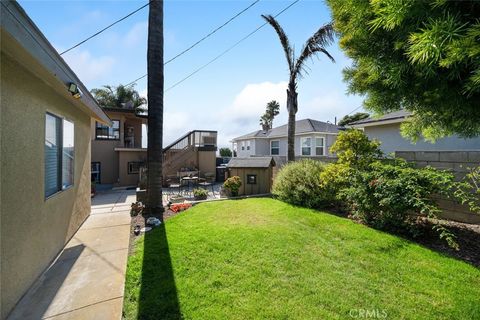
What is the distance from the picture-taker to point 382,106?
10.1 feet

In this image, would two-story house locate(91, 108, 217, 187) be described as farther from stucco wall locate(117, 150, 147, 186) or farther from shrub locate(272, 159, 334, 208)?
shrub locate(272, 159, 334, 208)

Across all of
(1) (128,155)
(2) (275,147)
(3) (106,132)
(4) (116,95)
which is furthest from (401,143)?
(4) (116,95)

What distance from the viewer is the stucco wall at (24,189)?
2639 millimetres

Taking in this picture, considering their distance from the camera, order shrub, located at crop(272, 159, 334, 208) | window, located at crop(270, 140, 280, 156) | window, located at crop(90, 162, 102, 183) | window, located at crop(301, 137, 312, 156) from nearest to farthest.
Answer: shrub, located at crop(272, 159, 334, 208) < window, located at crop(90, 162, 102, 183) < window, located at crop(301, 137, 312, 156) < window, located at crop(270, 140, 280, 156)

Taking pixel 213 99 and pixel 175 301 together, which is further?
pixel 213 99

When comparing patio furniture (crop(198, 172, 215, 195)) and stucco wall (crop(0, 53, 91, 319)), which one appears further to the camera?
patio furniture (crop(198, 172, 215, 195))

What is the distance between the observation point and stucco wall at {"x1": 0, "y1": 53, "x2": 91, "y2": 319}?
2.64 m

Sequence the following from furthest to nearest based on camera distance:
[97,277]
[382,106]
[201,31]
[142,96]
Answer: [142,96] < [201,31] < [97,277] < [382,106]

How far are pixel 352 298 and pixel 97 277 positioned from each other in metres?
3.69

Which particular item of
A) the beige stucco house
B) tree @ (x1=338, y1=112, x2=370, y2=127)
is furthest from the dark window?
tree @ (x1=338, y1=112, x2=370, y2=127)

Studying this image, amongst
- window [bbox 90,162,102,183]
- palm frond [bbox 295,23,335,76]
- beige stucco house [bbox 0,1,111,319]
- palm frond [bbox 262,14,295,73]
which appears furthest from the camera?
window [bbox 90,162,102,183]

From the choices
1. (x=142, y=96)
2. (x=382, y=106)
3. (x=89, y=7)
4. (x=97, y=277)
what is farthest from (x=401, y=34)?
(x=142, y=96)

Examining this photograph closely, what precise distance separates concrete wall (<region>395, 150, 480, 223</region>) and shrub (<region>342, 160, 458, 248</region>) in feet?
2.43

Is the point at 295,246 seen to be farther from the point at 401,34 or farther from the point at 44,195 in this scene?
the point at 44,195
